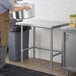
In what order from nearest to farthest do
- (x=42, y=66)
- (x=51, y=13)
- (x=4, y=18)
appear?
(x=4, y=18), (x=42, y=66), (x=51, y=13)

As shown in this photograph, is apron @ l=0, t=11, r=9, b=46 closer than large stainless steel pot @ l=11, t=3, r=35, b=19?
Yes

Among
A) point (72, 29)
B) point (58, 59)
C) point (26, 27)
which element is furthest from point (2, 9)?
point (58, 59)

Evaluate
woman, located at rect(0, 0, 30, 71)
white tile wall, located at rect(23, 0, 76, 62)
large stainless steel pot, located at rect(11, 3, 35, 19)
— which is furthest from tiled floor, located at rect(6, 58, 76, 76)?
woman, located at rect(0, 0, 30, 71)

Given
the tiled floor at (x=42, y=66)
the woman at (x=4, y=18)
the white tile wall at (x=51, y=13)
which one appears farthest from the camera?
the white tile wall at (x=51, y=13)

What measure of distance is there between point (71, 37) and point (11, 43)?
1408mm

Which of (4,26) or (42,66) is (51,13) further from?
(4,26)

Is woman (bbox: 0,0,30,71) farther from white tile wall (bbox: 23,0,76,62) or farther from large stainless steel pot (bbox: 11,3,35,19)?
white tile wall (bbox: 23,0,76,62)

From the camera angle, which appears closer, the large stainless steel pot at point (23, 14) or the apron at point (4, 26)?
the apron at point (4, 26)

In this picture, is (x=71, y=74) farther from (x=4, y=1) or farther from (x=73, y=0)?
(x=4, y=1)

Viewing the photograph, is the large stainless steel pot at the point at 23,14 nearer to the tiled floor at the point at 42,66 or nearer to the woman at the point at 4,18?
the tiled floor at the point at 42,66

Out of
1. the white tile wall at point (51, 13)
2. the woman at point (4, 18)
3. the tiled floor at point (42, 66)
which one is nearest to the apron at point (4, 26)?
the woman at point (4, 18)

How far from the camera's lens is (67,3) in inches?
177

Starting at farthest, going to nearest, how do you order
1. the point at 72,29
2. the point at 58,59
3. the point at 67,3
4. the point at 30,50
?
the point at 30,50, the point at 58,59, the point at 67,3, the point at 72,29

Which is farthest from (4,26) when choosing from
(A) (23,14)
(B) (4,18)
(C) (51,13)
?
(C) (51,13)
